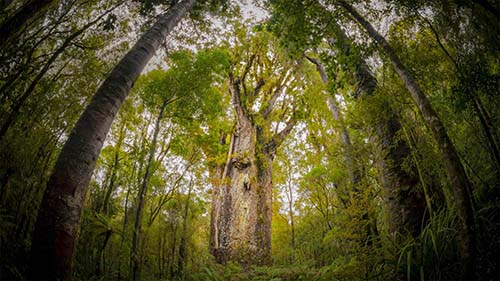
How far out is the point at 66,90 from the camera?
389 cm

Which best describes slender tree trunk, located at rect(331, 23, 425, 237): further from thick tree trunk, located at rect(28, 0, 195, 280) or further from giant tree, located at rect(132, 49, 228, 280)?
thick tree trunk, located at rect(28, 0, 195, 280)

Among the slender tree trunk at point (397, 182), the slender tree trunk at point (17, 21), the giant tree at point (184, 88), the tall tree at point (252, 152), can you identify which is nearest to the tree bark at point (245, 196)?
the tall tree at point (252, 152)

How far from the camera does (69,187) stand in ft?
6.64

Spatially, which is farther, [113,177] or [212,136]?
[212,136]

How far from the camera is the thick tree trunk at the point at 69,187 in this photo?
1.76 metres

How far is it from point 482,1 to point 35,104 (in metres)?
5.18

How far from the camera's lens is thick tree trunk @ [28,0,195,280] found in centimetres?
176

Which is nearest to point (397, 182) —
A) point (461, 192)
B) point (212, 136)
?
point (461, 192)

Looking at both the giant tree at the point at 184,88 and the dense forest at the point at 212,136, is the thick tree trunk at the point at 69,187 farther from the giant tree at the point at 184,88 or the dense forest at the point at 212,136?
the giant tree at the point at 184,88

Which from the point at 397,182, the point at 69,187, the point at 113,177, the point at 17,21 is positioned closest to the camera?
the point at 69,187

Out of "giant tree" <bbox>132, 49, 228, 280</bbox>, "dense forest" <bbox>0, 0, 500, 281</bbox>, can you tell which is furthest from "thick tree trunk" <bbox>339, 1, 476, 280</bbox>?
"giant tree" <bbox>132, 49, 228, 280</bbox>

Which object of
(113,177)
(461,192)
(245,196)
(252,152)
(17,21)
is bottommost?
(461,192)

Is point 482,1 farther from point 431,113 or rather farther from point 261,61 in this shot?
point 261,61

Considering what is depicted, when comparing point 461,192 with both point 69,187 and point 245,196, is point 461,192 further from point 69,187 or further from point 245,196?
point 245,196
